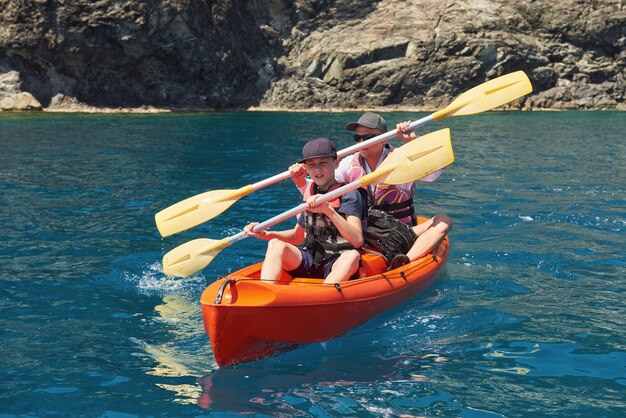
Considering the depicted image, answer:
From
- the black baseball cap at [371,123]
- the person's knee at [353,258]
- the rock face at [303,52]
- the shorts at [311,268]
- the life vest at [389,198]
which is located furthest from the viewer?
the rock face at [303,52]

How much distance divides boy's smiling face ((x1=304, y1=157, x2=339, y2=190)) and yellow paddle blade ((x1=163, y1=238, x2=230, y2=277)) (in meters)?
1.11

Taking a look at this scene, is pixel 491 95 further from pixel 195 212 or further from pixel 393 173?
pixel 195 212

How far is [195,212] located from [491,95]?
141 inches

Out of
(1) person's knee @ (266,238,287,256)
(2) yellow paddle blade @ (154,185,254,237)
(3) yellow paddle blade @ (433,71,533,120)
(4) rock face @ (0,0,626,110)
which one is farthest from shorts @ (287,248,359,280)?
(4) rock face @ (0,0,626,110)

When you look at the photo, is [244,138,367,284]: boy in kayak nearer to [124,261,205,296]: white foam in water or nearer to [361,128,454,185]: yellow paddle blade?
Result: [361,128,454,185]: yellow paddle blade

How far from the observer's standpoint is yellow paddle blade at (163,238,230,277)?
6301mm

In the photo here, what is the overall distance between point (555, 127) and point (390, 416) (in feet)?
66.0

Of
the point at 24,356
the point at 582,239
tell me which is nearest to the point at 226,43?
the point at 582,239

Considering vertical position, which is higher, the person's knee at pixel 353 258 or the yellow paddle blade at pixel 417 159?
the yellow paddle blade at pixel 417 159

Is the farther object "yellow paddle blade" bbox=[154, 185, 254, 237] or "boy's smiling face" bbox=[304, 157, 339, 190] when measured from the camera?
"yellow paddle blade" bbox=[154, 185, 254, 237]

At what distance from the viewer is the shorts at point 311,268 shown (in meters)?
5.89

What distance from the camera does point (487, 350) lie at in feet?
17.4

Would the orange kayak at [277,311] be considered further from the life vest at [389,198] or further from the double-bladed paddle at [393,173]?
the life vest at [389,198]

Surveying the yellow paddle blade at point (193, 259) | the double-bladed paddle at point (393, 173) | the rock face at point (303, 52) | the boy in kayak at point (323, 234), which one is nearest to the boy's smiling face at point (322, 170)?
the boy in kayak at point (323, 234)
